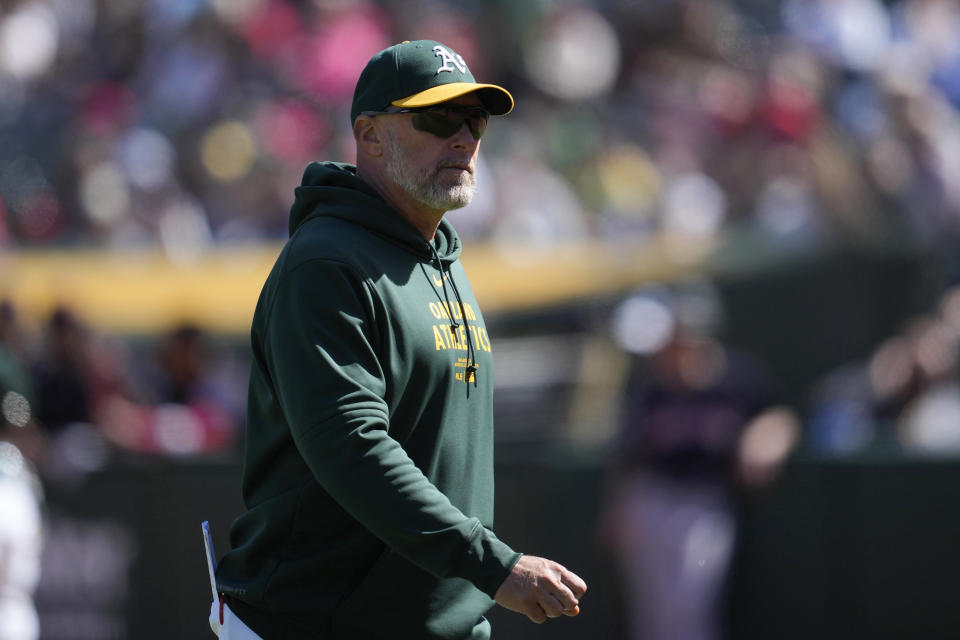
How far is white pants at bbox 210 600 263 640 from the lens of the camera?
11.0ft

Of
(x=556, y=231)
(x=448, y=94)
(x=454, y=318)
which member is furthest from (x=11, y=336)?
(x=448, y=94)

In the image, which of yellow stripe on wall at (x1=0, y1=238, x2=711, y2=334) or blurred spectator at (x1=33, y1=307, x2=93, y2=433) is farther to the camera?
yellow stripe on wall at (x1=0, y1=238, x2=711, y2=334)

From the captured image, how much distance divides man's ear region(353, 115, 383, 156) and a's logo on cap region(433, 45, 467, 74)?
22 cm

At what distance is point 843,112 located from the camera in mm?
11359

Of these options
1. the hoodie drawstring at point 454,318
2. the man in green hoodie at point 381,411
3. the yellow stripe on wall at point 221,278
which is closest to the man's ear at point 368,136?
the man in green hoodie at point 381,411

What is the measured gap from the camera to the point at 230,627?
341cm

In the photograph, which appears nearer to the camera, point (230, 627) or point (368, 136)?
point (230, 627)

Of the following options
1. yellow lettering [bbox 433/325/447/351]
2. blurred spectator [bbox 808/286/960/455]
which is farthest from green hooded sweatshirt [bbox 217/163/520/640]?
blurred spectator [bbox 808/286/960/455]

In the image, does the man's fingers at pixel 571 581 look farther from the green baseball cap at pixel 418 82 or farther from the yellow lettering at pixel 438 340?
the green baseball cap at pixel 418 82

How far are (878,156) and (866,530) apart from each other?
3.36m

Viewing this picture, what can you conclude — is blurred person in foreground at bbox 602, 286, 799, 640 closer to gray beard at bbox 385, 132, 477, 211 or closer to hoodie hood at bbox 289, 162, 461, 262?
hoodie hood at bbox 289, 162, 461, 262

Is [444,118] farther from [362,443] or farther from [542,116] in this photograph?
[542,116]

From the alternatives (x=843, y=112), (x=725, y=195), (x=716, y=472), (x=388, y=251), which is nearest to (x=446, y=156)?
(x=388, y=251)

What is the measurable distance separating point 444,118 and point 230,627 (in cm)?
129
